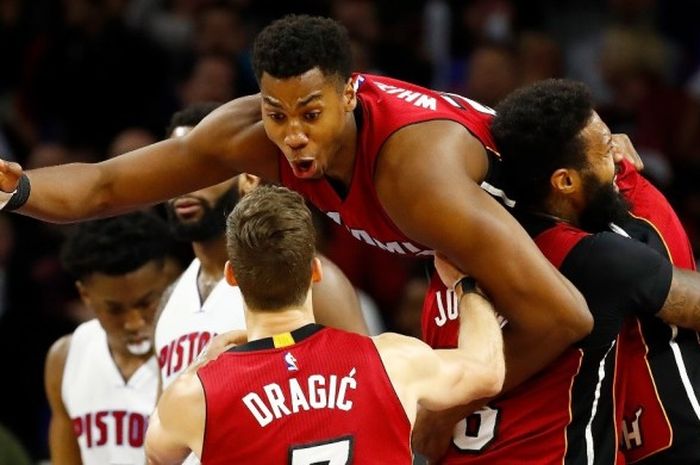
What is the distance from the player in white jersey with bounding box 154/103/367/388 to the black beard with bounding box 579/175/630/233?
52.2 inches

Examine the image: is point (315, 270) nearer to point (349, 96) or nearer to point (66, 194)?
point (349, 96)

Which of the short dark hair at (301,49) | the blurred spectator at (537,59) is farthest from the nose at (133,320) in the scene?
the blurred spectator at (537,59)

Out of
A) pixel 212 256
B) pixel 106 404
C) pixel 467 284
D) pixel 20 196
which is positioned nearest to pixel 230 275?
pixel 467 284

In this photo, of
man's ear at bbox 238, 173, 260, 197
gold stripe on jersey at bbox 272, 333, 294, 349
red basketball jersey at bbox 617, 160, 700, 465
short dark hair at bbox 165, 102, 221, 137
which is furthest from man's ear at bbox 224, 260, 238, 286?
short dark hair at bbox 165, 102, 221, 137

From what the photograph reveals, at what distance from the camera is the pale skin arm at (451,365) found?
11.5 ft

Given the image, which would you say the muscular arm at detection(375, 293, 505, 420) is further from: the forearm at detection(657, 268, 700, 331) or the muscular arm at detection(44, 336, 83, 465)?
the muscular arm at detection(44, 336, 83, 465)

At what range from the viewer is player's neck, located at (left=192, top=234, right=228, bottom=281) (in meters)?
5.14

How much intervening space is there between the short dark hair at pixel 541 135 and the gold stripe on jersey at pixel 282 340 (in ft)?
2.82

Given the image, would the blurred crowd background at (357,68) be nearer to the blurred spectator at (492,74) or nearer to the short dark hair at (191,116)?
the blurred spectator at (492,74)

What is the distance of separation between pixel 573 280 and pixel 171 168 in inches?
48.1

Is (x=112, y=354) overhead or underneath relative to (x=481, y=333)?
underneath

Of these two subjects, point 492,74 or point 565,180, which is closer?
point 565,180

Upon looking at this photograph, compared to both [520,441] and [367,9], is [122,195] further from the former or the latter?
[367,9]

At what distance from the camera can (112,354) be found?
5.69 meters
